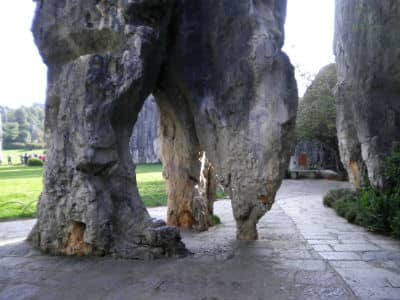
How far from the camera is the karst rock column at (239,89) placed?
5648mm

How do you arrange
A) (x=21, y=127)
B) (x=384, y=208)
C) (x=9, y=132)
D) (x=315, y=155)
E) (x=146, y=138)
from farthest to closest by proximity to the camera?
(x=21, y=127), (x=9, y=132), (x=146, y=138), (x=315, y=155), (x=384, y=208)

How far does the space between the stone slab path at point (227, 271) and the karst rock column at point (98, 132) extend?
0.33 m

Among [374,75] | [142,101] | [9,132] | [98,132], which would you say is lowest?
[98,132]

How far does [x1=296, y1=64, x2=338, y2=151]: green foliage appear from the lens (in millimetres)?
17281

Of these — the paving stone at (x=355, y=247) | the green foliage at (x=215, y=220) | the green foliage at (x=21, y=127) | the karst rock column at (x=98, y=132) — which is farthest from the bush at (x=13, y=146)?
the paving stone at (x=355, y=247)

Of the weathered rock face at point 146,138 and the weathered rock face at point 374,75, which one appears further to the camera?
the weathered rock face at point 146,138

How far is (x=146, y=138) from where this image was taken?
1647 inches

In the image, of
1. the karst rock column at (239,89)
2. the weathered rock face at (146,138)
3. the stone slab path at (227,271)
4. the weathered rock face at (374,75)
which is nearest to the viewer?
the stone slab path at (227,271)

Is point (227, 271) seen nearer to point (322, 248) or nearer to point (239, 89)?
point (322, 248)

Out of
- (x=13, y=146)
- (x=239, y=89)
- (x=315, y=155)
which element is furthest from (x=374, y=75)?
(x=13, y=146)

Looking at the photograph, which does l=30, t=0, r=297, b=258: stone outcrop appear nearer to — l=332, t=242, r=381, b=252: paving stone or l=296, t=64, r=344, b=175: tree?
l=332, t=242, r=381, b=252: paving stone

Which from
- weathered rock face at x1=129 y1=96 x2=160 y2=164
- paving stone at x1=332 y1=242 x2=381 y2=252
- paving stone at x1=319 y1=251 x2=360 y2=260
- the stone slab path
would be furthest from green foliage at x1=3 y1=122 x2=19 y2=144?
paving stone at x1=319 y1=251 x2=360 y2=260

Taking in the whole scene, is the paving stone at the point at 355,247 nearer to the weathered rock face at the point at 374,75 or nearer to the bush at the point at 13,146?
the weathered rock face at the point at 374,75

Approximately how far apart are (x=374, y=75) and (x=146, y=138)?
115 ft
